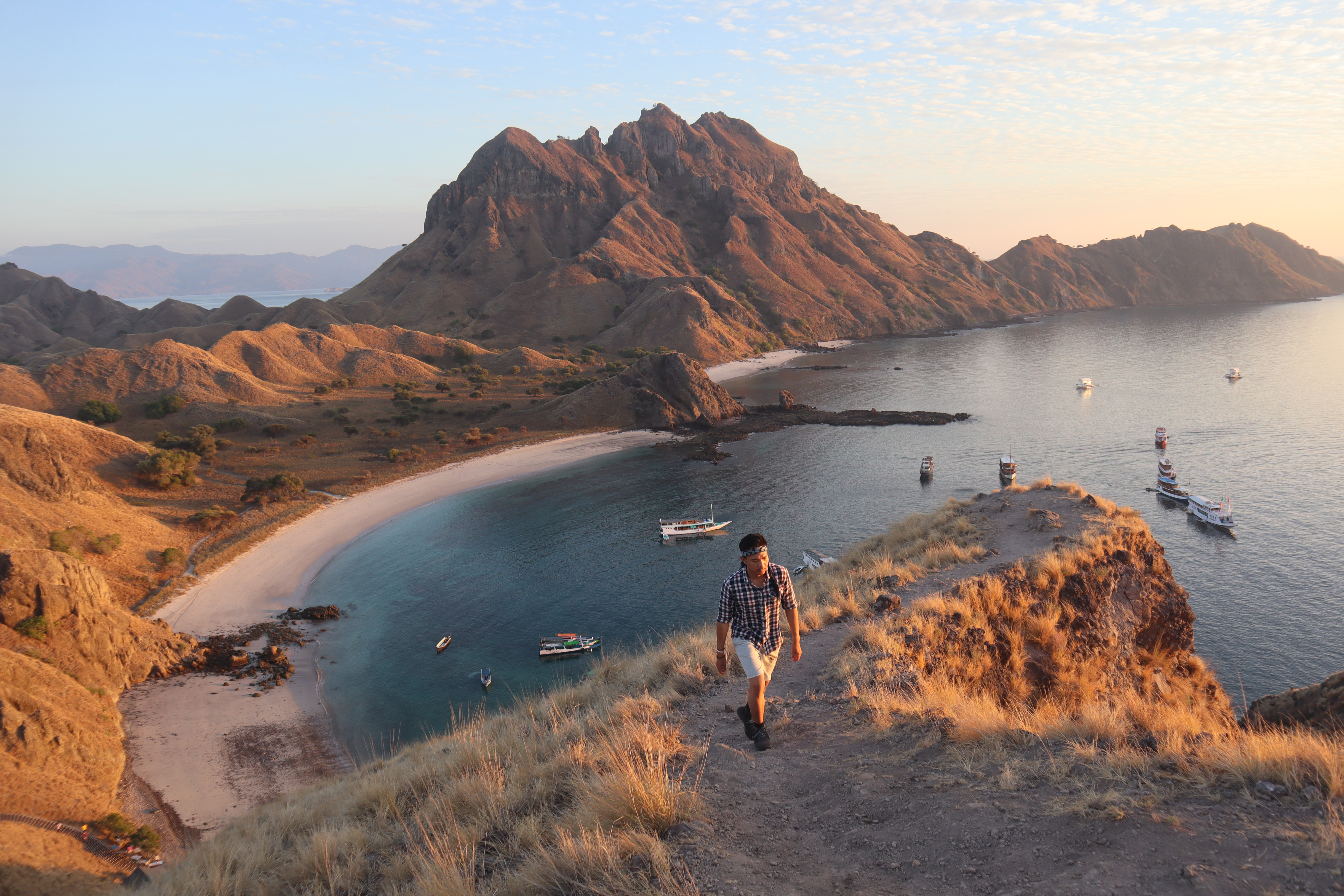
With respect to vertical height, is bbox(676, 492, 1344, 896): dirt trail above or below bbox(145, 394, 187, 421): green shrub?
below

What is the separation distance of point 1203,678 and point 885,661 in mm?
15245

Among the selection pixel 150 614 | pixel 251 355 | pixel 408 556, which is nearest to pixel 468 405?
pixel 251 355

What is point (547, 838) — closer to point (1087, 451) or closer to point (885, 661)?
point (885, 661)

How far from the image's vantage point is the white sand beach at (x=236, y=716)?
71.2 ft

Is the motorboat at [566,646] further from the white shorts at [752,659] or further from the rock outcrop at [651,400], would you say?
the rock outcrop at [651,400]

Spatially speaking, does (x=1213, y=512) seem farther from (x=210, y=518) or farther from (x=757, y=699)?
(x=210, y=518)

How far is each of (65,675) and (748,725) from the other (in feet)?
91.0

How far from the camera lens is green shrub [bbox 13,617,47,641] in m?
23.8

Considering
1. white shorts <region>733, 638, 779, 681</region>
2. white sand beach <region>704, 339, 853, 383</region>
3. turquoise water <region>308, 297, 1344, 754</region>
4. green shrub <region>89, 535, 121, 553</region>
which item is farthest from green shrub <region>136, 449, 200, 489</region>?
white sand beach <region>704, 339, 853, 383</region>

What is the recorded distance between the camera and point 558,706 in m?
12.7

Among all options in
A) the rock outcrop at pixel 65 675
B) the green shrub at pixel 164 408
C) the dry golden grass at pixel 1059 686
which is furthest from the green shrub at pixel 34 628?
the green shrub at pixel 164 408

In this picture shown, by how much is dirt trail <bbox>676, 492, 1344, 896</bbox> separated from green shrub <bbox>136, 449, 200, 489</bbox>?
2166 inches

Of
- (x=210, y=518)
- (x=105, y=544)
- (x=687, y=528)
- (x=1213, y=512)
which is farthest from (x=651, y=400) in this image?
(x=1213, y=512)

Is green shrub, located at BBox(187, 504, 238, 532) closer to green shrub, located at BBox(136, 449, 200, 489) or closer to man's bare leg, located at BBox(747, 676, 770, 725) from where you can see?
green shrub, located at BBox(136, 449, 200, 489)
